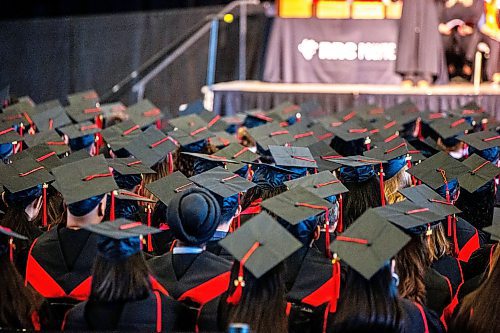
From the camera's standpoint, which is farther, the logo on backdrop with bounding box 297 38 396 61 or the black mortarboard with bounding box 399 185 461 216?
the logo on backdrop with bounding box 297 38 396 61

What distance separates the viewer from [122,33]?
11.1 meters

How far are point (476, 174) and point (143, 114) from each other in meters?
2.87

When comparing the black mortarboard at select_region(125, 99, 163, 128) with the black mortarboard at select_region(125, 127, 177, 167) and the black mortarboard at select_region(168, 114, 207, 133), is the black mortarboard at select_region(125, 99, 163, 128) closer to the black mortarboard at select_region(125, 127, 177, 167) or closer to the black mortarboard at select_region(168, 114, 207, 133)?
the black mortarboard at select_region(168, 114, 207, 133)

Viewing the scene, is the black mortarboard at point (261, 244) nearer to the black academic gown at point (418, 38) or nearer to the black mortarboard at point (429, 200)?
the black mortarboard at point (429, 200)

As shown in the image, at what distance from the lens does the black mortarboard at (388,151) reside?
451cm

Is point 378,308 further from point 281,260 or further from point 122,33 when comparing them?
point 122,33

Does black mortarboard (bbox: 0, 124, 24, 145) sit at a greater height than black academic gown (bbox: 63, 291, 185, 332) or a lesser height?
greater

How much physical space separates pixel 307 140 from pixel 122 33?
20.3ft

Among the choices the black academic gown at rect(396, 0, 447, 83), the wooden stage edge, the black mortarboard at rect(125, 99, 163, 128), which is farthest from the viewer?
the black academic gown at rect(396, 0, 447, 83)

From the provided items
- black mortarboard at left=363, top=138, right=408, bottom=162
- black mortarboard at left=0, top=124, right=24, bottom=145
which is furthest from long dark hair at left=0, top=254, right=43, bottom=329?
black mortarboard at left=0, top=124, right=24, bottom=145

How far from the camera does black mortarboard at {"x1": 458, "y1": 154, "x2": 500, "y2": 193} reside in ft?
14.1

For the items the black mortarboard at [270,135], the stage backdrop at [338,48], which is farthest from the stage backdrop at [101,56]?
the black mortarboard at [270,135]

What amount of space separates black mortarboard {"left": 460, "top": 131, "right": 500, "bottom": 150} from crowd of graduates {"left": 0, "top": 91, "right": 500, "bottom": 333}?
0.45 m

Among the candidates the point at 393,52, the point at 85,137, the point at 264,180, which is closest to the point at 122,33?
the point at 393,52
